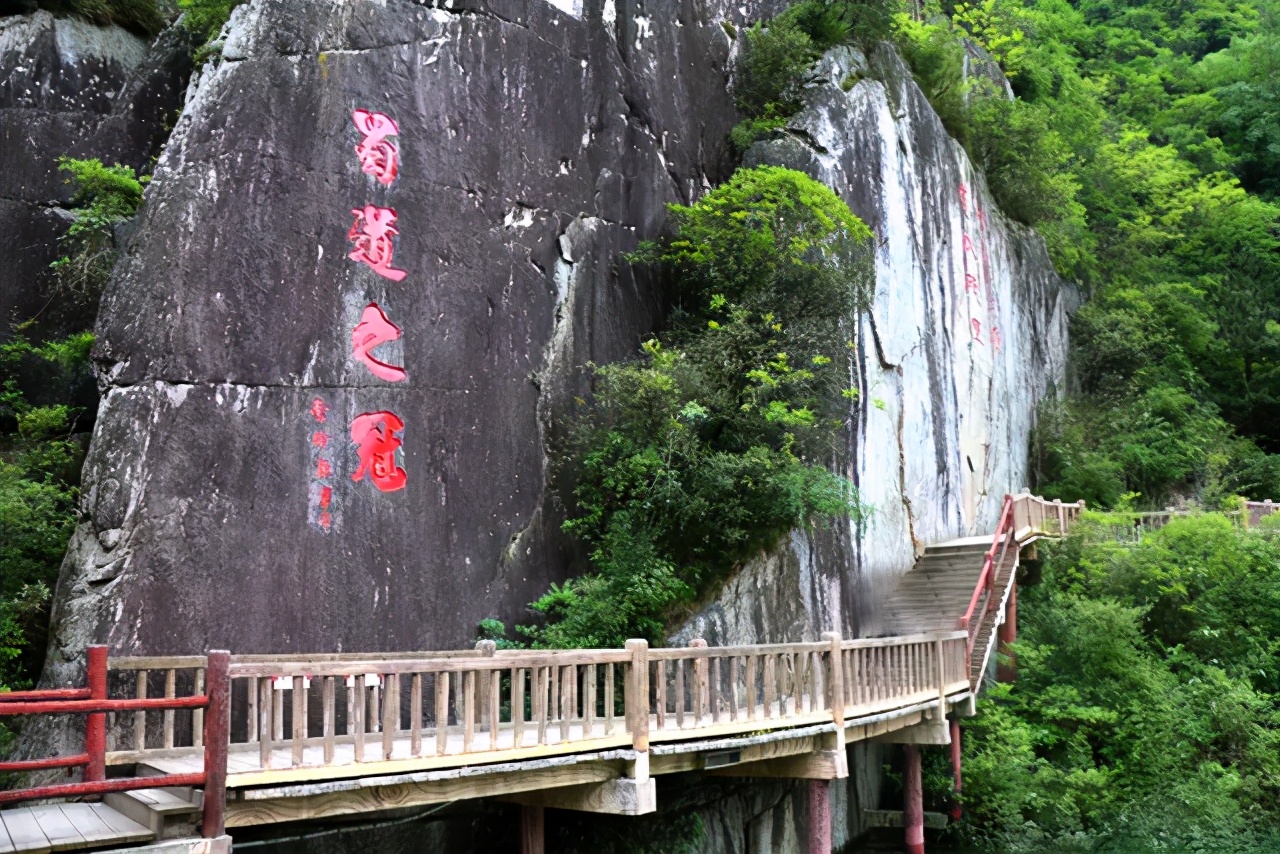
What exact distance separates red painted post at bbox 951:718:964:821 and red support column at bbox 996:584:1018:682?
213cm

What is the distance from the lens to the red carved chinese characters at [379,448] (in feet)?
34.5

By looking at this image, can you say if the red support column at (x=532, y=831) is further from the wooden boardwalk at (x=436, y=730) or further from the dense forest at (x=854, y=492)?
the dense forest at (x=854, y=492)

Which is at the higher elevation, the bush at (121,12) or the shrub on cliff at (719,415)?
the bush at (121,12)

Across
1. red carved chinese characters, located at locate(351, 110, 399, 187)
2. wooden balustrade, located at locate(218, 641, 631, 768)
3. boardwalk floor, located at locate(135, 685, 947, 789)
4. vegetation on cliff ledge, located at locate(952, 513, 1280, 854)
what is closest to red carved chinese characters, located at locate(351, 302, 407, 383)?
red carved chinese characters, located at locate(351, 110, 399, 187)

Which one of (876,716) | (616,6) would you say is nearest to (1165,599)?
(876,716)

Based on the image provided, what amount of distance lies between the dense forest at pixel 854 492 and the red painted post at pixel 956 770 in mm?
147

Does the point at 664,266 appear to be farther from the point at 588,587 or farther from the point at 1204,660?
the point at 1204,660

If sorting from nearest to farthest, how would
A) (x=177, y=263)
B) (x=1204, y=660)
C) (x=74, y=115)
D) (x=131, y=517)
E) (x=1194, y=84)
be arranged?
(x=131, y=517)
(x=177, y=263)
(x=74, y=115)
(x=1204, y=660)
(x=1194, y=84)

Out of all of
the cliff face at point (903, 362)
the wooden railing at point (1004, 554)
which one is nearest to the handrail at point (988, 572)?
the wooden railing at point (1004, 554)

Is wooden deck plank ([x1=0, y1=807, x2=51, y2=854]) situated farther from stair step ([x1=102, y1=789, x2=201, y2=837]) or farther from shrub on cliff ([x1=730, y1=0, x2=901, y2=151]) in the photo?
shrub on cliff ([x1=730, y1=0, x2=901, y2=151])

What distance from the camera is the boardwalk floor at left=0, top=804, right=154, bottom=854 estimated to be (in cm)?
538

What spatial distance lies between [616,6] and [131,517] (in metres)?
8.73

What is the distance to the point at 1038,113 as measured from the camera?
2306 cm

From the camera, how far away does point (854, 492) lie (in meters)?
13.8
